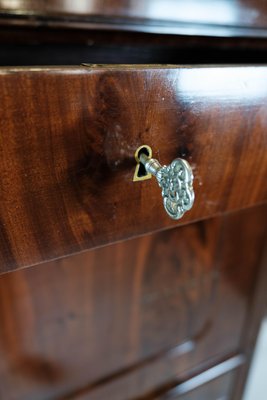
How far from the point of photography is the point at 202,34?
0.84ft

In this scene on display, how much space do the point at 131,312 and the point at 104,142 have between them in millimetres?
231

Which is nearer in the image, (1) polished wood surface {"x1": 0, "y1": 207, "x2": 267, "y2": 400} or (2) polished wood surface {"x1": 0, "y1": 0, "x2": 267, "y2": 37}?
(2) polished wood surface {"x1": 0, "y1": 0, "x2": 267, "y2": 37}

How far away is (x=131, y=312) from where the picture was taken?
14.5 inches

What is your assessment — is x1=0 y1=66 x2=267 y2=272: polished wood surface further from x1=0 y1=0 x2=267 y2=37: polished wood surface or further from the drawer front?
the drawer front

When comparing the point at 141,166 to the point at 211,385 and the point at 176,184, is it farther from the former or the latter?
the point at 211,385

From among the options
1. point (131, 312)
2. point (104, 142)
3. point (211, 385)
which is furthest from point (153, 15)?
point (211, 385)

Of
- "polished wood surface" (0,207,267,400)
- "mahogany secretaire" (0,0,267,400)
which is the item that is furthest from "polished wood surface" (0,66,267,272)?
"polished wood surface" (0,207,267,400)

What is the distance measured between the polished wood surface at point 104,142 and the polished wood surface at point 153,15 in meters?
0.07

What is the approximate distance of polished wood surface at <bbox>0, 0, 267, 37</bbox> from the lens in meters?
0.21

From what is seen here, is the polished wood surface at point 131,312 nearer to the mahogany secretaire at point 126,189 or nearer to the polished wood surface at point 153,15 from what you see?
the mahogany secretaire at point 126,189

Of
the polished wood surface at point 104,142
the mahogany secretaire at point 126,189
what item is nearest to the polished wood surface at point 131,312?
the mahogany secretaire at point 126,189

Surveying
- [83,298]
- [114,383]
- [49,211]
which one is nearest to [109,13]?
[49,211]

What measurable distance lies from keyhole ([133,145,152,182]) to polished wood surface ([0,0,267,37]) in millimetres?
91

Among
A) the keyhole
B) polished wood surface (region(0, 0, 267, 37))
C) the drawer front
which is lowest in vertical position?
the drawer front
